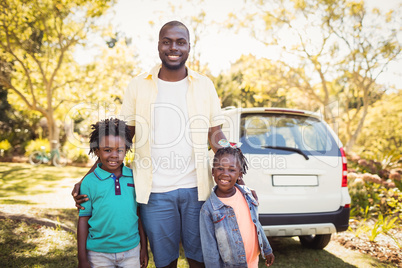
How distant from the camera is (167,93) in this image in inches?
88.3

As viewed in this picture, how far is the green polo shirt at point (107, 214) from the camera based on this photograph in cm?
199

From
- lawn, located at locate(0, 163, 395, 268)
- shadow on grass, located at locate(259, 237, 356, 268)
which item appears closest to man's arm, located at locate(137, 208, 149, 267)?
lawn, located at locate(0, 163, 395, 268)

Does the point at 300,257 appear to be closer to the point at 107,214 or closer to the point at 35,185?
the point at 107,214

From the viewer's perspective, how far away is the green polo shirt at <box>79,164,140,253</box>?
6.52 feet

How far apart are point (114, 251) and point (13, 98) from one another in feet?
46.0

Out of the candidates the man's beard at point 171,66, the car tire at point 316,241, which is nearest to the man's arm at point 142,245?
the man's beard at point 171,66

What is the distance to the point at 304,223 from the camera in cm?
319

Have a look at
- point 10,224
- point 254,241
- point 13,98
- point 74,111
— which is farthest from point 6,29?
point 254,241

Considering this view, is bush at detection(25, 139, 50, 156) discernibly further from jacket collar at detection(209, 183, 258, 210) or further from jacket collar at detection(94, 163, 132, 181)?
jacket collar at detection(209, 183, 258, 210)

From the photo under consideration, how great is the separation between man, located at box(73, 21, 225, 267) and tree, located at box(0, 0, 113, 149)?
34.3 ft

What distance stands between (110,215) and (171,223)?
0.42m

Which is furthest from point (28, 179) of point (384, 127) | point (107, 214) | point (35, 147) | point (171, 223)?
point (384, 127)

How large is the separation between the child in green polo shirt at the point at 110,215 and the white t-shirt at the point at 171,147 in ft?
0.73

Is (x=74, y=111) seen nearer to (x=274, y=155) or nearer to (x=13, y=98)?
(x=13, y=98)
